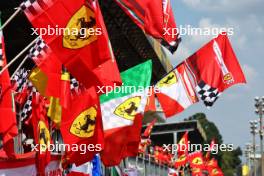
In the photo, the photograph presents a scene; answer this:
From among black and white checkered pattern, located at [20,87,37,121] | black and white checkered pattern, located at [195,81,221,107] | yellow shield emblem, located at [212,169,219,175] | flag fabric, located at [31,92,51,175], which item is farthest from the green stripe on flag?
yellow shield emblem, located at [212,169,219,175]

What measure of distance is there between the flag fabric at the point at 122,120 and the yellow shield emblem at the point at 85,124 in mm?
2230

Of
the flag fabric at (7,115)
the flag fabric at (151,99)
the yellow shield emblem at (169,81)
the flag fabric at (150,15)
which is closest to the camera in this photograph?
the flag fabric at (7,115)

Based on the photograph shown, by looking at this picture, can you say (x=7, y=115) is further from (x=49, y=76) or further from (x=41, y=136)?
(x=49, y=76)

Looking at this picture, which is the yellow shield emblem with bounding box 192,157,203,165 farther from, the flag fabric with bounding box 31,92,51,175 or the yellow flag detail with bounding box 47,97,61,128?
the flag fabric with bounding box 31,92,51,175

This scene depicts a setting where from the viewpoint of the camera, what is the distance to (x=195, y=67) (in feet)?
56.4

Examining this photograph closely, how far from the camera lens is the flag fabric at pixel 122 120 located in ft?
49.4

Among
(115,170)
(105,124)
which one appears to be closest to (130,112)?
(105,124)

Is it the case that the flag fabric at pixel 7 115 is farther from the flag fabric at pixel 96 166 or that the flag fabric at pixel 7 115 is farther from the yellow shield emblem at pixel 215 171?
the yellow shield emblem at pixel 215 171

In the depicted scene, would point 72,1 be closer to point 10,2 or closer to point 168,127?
point 10,2

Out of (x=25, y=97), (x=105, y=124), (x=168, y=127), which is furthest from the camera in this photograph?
(x=168, y=127)

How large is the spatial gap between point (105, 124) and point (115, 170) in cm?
542

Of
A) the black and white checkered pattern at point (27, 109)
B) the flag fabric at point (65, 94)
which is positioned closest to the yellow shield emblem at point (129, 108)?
the black and white checkered pattern at point (27, 109)

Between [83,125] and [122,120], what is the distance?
3.01 m

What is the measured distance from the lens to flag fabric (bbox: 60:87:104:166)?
12.5m
